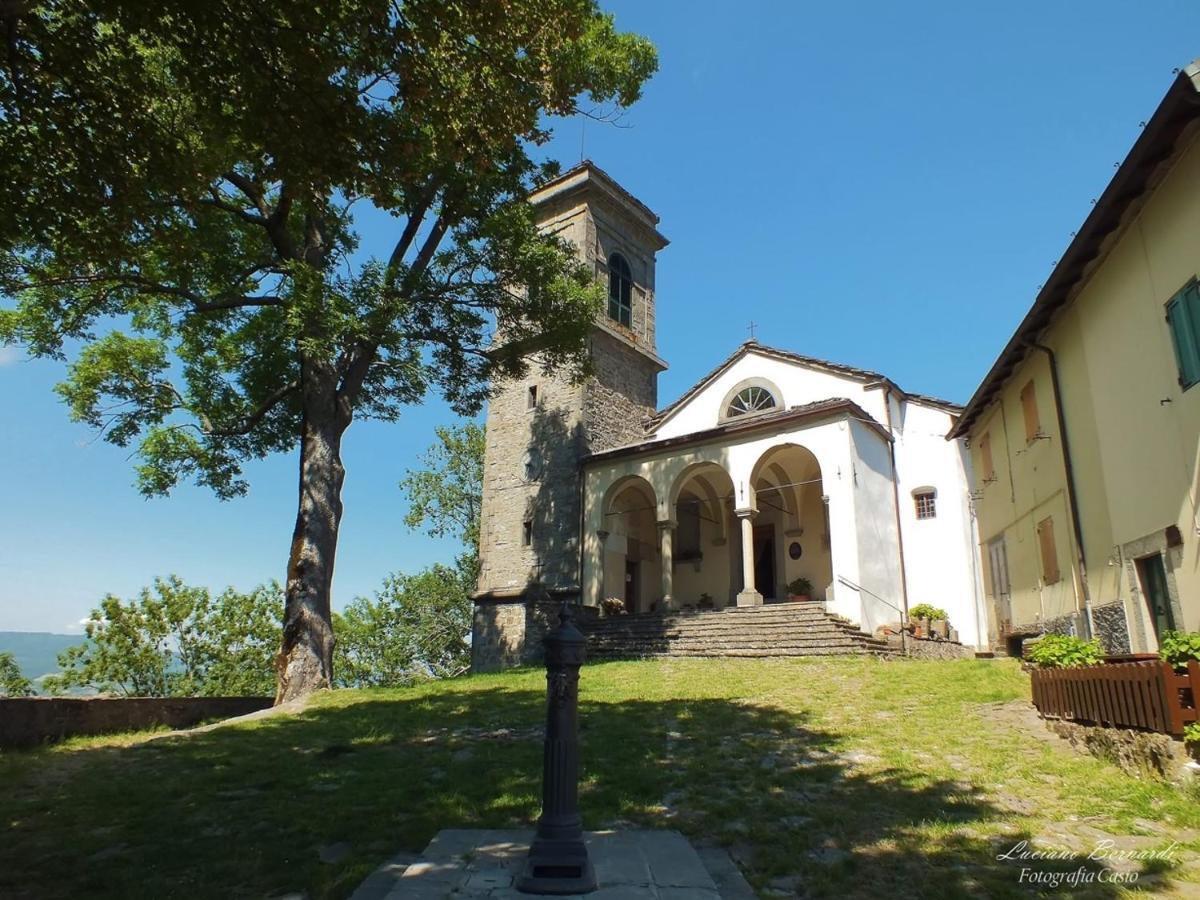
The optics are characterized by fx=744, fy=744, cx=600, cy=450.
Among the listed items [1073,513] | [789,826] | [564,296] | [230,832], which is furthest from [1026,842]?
[564,296]

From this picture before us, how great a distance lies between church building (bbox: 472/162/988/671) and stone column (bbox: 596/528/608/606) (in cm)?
3

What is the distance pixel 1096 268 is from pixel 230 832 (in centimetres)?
1255

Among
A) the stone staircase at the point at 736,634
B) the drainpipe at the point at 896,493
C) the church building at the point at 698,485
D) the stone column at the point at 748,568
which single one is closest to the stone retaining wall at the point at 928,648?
the stone staircase at the point at 736,634

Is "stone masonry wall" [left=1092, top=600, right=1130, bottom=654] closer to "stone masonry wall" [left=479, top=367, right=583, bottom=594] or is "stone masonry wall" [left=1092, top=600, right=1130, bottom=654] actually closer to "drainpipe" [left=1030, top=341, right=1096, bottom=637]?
"drainpipe" [left=1030, top=341, right=1096, bottom=637]

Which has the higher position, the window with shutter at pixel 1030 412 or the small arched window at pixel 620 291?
the small arched window at pixel 620 291

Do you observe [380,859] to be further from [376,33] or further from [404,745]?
[376,33]

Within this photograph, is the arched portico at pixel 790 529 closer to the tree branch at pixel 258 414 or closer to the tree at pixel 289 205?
the tree at pixel 289 205

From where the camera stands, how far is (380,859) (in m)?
4.52

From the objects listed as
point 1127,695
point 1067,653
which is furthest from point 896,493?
point 1127,695

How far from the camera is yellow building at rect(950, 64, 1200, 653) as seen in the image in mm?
8508

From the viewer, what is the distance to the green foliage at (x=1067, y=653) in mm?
8438

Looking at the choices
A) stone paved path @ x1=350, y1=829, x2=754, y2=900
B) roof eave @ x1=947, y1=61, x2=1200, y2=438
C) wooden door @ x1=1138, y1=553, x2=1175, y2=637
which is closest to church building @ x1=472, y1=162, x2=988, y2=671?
roof eave @ x1=947, y1=61, x2=1200, y2=438

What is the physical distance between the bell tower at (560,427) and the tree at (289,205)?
20.9ft

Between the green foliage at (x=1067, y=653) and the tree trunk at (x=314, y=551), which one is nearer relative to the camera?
the green foliage at (x=1067, y=653)
